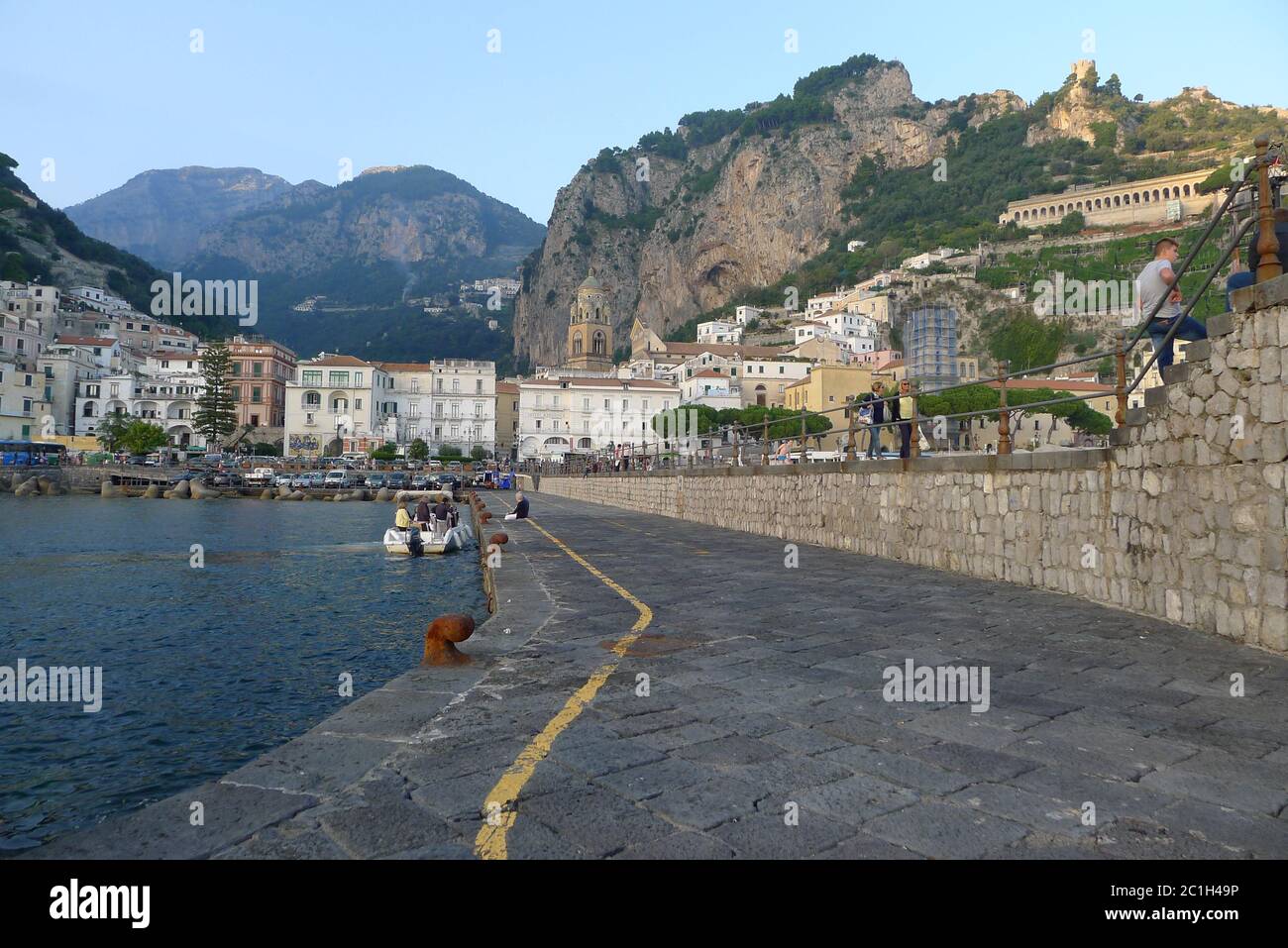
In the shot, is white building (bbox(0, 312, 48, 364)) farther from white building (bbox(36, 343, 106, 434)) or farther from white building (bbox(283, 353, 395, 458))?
white building (bbox(283, 353, 395, 458))

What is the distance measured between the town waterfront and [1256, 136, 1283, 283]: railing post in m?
8.70

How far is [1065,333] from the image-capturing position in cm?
9731

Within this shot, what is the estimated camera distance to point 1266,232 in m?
5.52

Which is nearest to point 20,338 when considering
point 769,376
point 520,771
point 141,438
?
point 141,438

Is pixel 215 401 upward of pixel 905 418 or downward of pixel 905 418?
upward

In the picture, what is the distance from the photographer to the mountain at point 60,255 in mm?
110562

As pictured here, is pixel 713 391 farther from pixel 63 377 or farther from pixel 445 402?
pixel 63 377

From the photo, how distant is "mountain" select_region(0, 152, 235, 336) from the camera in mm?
110562

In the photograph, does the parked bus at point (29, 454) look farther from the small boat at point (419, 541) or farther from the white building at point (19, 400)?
the small boat at point (419, 541)

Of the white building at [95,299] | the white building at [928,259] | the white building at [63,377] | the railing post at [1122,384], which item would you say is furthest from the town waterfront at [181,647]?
the white building at [928,259]

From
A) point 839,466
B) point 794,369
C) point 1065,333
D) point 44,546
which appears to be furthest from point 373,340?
point 839,466

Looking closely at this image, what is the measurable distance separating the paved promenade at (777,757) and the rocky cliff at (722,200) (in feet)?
457

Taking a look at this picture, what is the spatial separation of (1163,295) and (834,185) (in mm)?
150105

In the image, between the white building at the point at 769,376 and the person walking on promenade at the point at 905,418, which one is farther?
the white building at the point at 769,376
